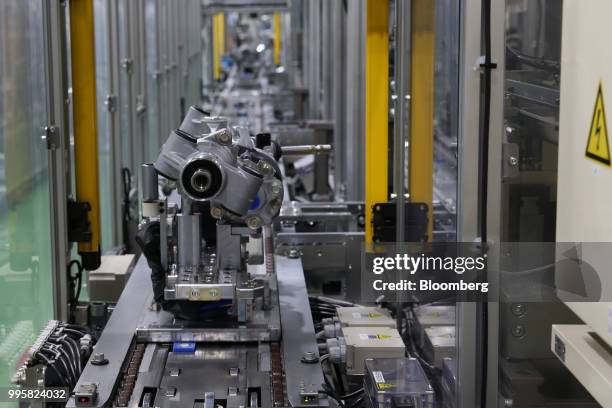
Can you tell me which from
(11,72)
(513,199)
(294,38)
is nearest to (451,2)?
(513,199)

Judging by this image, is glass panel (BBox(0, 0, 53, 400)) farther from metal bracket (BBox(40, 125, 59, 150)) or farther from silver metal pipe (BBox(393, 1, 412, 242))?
silver metal pipe (BBox(393, 1, 412, 242))

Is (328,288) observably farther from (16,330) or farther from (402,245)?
(16,330)

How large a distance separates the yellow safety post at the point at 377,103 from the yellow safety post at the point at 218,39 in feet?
50.8

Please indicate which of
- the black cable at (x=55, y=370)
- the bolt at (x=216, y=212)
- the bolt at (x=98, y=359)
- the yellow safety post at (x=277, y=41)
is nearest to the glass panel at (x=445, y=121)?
the bolt at (x=216, y=212)

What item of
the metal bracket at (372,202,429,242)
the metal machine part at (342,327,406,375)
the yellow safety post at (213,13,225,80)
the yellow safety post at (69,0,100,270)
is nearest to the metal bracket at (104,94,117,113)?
the yellow safety post at (69,0,100,270)

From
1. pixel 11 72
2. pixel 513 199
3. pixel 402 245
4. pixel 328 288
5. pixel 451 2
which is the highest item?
pixel 451 2

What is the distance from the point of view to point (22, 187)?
3.28 m

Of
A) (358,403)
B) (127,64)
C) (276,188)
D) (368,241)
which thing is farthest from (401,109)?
(127,64)

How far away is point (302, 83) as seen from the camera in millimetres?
11203

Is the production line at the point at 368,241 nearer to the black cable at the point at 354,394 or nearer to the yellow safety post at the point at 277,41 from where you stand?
the black cable at the point at 354,394

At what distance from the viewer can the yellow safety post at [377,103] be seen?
3.63 m

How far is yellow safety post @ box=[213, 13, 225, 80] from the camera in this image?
64.5ft

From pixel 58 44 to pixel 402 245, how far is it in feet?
4.75

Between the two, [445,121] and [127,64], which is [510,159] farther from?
[127,64]
